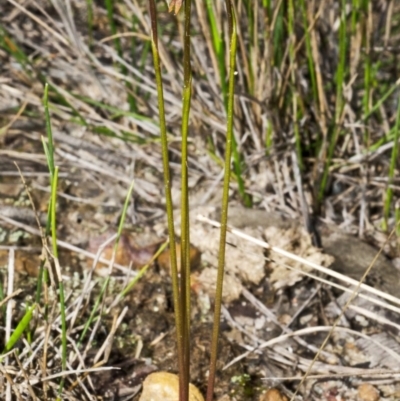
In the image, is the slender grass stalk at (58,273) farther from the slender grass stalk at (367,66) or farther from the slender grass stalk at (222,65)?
the slender grass stalk at (367,66)

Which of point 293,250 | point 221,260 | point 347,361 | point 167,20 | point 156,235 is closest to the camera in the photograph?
point 221,260

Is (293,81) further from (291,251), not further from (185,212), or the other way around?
(185,212)

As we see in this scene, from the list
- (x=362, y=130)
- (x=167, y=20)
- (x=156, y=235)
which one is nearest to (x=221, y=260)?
(x=156, y=235)

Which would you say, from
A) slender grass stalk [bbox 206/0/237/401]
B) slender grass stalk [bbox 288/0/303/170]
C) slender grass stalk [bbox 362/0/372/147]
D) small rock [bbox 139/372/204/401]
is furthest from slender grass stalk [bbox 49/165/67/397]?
slender grass stalk [bbox 362/0/372/147]

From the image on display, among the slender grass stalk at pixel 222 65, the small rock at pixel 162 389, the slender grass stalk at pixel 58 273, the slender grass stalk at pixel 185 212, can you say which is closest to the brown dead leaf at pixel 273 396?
the small rock at pixel 162 389

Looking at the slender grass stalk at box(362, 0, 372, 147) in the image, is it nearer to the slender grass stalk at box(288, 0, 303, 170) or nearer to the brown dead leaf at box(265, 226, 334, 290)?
the slender grass stalk at box(288, 0, 303, 170)

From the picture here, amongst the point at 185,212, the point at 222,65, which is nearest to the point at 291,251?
the point at 222,65

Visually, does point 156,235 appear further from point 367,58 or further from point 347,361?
point 367,58
